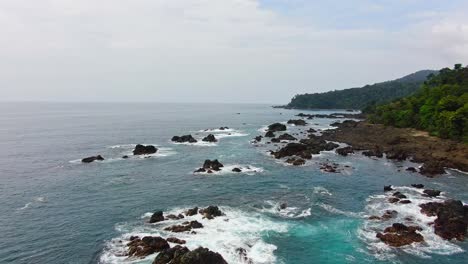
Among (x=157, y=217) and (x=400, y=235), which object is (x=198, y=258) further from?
(x=400, y=235)

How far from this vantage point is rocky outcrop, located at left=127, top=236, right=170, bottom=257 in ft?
109

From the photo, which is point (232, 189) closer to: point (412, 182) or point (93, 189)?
point (93, 189)

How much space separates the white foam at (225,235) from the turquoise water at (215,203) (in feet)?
0.36

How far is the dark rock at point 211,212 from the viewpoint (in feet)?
141

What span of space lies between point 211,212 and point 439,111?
8591cm

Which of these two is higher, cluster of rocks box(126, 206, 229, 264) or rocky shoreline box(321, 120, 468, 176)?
rocky shoreline box(321, 120, 468, 176)

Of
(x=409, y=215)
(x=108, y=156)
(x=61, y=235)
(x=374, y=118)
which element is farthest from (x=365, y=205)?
(x=374, y=118)

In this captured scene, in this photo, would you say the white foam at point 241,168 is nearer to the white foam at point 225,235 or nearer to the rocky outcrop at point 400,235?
the white foam at point 225,235

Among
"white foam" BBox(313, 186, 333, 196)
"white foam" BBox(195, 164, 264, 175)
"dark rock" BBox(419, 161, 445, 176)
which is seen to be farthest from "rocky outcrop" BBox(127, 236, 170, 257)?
"dark rock" BBox(419, 161, 445, 176)

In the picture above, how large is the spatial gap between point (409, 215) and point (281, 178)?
22.9 m

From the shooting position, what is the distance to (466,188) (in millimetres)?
55969

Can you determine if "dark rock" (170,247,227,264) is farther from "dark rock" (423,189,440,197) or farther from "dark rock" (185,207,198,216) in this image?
"dark rock" (423,189,440,197)

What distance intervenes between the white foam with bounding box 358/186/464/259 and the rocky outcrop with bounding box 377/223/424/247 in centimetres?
52

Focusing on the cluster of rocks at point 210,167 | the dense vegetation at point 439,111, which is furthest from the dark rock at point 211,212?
the dense vegetation at point 439,111
